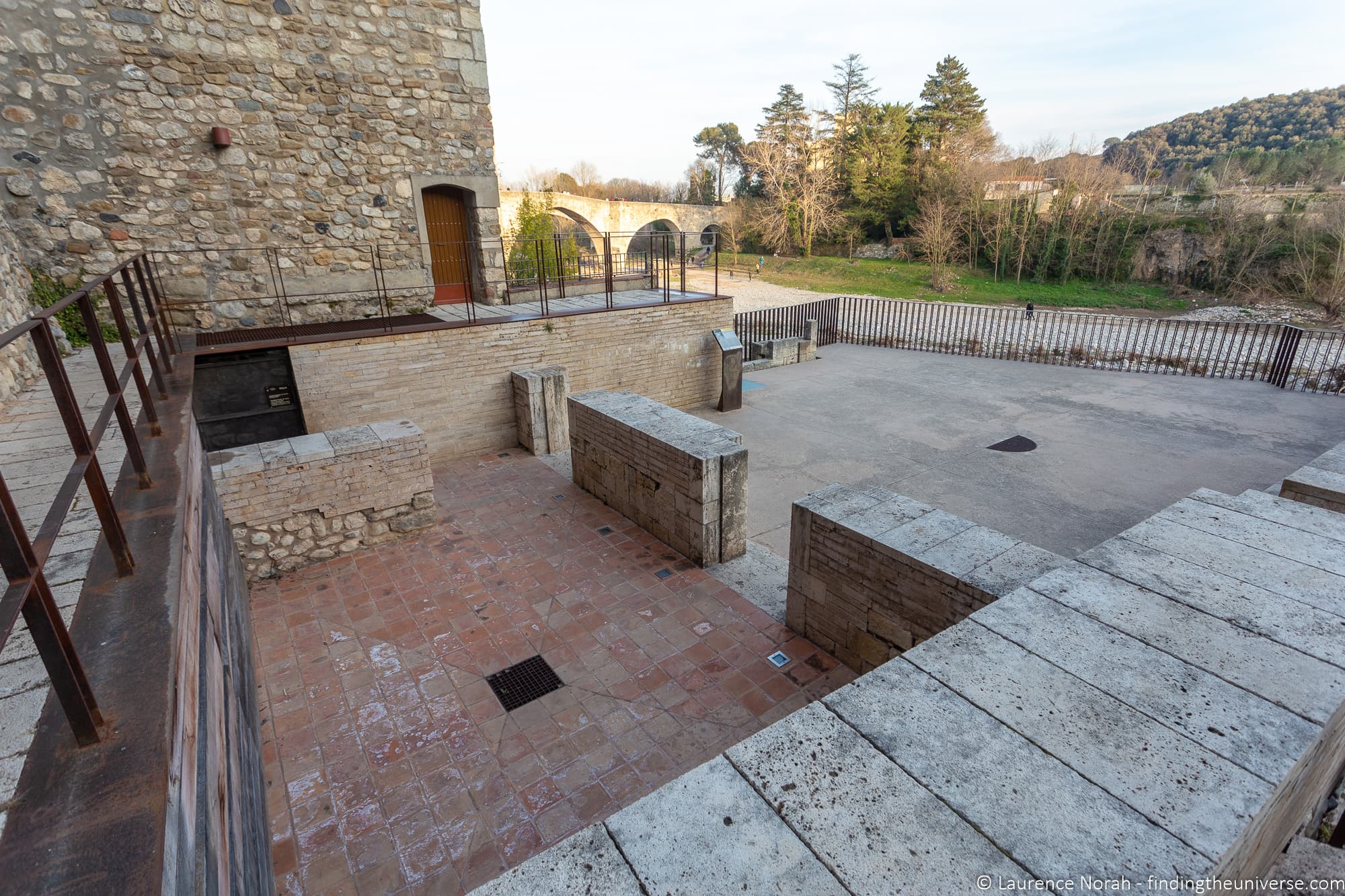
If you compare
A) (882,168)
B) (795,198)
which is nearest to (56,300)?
(795,198)

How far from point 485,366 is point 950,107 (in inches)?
1465

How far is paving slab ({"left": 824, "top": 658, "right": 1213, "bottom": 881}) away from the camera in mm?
1606

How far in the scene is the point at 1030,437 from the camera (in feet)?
29.8

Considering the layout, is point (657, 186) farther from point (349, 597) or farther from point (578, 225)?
point (349, 597)

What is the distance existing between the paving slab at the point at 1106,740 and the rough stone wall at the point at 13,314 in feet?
19.8

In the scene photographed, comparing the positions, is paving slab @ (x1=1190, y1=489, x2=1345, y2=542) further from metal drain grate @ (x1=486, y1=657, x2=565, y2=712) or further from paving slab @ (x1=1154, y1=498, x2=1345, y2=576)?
metal drain grate @ (x1=486, y1=657, x2=565, y2=712)

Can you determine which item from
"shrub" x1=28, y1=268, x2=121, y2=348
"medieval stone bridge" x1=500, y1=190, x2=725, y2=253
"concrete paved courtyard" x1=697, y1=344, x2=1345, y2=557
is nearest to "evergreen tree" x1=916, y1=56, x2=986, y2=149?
"medieval stone bridge" x1=500, y1=190, x2=725, y2=253

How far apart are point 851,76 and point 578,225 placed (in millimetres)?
21290

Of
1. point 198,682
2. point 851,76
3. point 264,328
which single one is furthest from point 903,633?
point 851,76

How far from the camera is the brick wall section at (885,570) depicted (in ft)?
10.9

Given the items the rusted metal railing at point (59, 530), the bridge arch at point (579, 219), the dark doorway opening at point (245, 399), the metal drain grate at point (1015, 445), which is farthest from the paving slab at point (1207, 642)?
the bridge arch at point (579, 219)

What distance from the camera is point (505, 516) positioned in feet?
20.9

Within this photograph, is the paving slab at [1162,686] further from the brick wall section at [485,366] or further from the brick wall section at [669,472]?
the brick wall section at [485,366]

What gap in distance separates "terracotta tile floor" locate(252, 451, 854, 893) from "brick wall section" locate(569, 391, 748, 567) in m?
0.30
